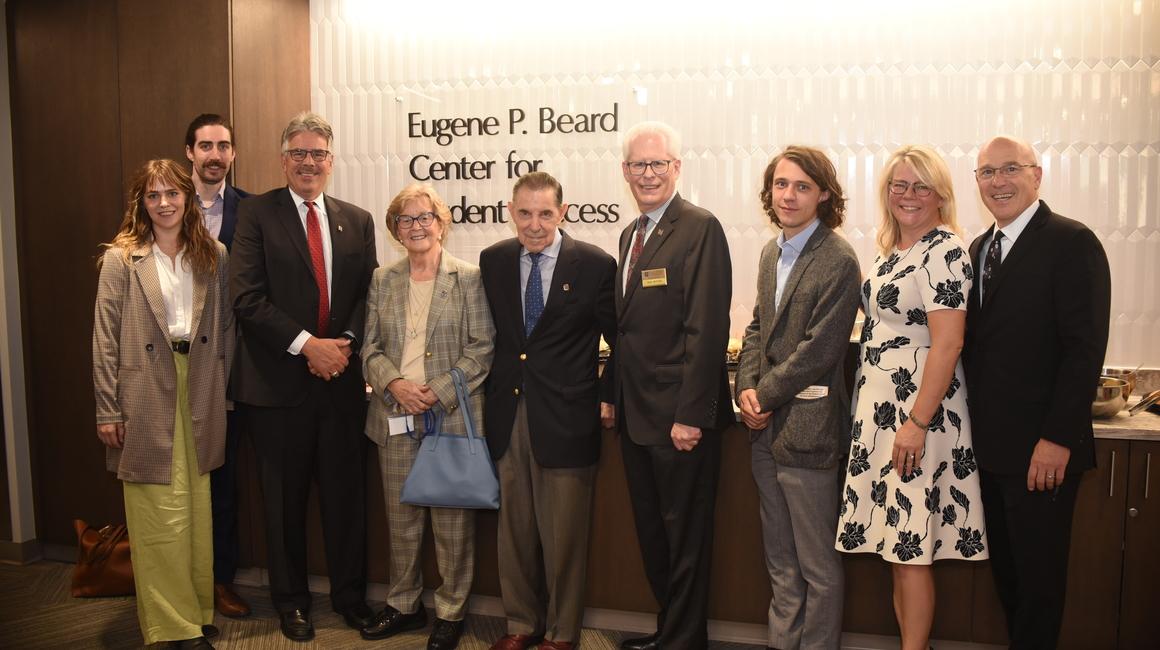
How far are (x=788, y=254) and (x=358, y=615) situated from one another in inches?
87.1

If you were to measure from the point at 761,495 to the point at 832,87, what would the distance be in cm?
203

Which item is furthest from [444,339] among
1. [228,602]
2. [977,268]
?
[977,268]

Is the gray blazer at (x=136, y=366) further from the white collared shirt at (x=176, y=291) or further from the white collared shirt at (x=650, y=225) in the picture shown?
the white collared shirt at (x=650, y=225)

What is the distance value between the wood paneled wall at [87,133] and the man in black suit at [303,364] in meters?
0.87

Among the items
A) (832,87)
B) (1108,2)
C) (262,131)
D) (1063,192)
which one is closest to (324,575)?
(262,131)

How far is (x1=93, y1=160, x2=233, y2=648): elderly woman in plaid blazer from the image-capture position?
3.16 m

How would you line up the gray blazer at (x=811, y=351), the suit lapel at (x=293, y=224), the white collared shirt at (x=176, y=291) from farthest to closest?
the suit lapel at (x=293, y=224) < the white collared shirt at (x=176, y=291) < the gray blazer at (x=811, y=351)

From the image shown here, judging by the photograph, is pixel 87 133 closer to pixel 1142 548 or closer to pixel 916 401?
pixel 916 401

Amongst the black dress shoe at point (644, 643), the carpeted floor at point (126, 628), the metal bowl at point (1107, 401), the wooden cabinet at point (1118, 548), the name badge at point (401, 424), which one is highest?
the metal bowl at point (1107, 401)

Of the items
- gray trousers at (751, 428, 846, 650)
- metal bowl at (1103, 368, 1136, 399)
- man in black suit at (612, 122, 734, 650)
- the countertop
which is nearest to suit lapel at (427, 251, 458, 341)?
man in black suit at (612, 122, 734, 650)

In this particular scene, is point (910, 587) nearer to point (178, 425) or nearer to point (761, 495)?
point (761, 495)

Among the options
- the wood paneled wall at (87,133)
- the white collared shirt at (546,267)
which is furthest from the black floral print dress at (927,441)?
the wood paneled wall at (87,133)

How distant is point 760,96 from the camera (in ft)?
13.4

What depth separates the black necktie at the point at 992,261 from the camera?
267 centimetres
